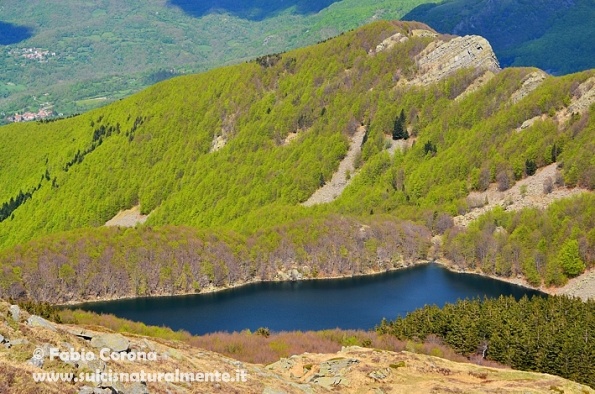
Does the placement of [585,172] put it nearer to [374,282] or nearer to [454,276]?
[454,276]

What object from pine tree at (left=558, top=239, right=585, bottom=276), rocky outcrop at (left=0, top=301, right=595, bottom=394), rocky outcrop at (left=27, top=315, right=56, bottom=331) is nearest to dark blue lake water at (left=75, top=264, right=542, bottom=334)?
pine tree at (left=558, top=239, right=585, bottom=276)

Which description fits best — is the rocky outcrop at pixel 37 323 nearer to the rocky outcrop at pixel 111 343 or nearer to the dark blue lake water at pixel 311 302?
the rocky outcrop at pixel 111 343

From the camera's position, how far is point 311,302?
17300 cm

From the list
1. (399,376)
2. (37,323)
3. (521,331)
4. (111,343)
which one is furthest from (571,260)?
(37,323)

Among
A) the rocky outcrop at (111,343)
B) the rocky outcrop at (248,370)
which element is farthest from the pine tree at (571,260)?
the rocky outcrop at (111,343)

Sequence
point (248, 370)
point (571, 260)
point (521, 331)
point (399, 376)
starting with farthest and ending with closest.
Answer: point (571, 260)
point (521, 331)
point (399, 376)
point (248, 370)

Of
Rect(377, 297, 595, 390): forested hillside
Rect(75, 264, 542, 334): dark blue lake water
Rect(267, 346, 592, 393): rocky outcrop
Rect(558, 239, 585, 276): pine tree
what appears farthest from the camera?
Rect(558, 239, 585, 276): pine tree

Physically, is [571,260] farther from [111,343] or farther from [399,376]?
[111,343]

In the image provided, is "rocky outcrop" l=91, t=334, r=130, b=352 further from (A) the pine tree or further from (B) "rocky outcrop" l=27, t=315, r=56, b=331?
(A) the pine tree

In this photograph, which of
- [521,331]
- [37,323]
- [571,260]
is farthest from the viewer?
[571,260]

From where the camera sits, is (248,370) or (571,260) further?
(571,260)

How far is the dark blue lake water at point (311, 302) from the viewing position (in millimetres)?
157250

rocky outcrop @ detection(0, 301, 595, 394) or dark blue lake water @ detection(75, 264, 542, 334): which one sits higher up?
rocky outcrop @ detection(0, 301, 595, 394)

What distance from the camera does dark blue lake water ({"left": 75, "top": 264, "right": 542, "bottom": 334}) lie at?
15725 centimetres
